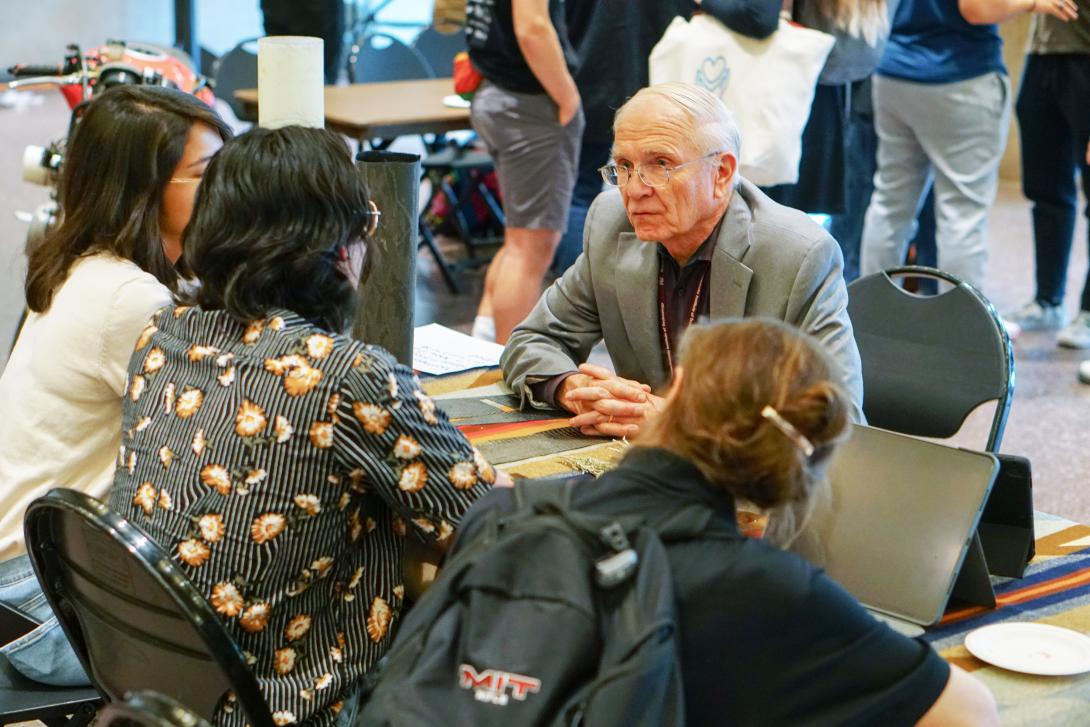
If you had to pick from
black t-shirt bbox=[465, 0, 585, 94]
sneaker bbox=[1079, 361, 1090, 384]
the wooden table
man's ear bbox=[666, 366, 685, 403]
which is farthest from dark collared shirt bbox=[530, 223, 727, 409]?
the wooden table

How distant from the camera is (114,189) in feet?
7.18

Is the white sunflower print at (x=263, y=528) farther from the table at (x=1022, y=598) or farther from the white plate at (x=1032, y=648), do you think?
the white plate at (x=1032, y=648)

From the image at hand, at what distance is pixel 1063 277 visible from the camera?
528 cm

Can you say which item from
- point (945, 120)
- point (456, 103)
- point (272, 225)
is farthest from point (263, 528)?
point (456, 103)

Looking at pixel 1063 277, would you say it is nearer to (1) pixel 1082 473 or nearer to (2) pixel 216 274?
(1) pixel 1082 473

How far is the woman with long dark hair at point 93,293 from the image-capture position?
6.86ft

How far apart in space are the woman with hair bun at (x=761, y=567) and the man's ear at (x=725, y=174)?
1031mm

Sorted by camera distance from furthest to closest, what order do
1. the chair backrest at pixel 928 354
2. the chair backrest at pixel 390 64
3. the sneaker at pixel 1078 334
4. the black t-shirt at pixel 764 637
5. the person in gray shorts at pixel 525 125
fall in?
the chair backrest at pixel 390 64, the sneaker at pixel 1078 334, the person in gray shorts at pixel 525 125, the chair backrest at pixel 928 354, the black t-shirt at pixel 764 637

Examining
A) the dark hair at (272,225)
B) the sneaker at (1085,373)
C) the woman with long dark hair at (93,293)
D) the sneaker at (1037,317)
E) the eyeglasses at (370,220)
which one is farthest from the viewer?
the sneaker at (1037,317)

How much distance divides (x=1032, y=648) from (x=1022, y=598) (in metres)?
0.17

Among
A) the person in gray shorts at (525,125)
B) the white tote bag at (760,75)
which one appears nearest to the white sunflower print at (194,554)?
the white tote bag at (760,75)

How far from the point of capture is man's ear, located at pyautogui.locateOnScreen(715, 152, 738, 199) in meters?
2.35

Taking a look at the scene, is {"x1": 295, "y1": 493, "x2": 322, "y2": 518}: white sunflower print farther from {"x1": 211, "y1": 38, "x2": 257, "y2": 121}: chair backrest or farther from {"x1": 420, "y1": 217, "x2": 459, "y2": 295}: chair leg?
{"x1": 211, "y1": 38, "x2": 257, "y2": 121}: chair backrest

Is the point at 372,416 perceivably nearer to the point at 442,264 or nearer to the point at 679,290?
the point at 679,290
